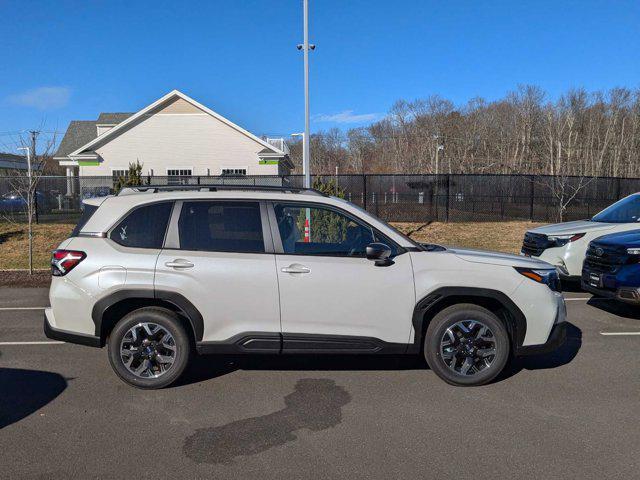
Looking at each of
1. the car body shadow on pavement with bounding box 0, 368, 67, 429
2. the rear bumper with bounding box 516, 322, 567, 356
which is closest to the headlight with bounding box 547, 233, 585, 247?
the rear bumper with bounding box 516, 322, 567, 356

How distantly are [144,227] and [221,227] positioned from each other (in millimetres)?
726

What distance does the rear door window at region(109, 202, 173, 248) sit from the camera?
15.2ft

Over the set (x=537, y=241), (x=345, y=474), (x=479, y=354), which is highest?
(x=537, y=241)

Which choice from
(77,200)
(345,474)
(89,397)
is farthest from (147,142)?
(345,474)

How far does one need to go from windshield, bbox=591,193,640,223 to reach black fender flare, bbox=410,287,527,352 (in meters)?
5.72

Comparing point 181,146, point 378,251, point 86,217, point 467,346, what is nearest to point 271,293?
point 378,251

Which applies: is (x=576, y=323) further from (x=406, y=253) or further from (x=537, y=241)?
(x=406, y=253)

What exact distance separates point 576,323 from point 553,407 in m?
3.35

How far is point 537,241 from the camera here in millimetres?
9297

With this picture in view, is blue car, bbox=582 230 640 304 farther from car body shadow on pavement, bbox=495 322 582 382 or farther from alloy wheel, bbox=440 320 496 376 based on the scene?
alloy wheel, bbox=440 320 496 376

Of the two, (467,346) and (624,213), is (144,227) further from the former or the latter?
(624,213)

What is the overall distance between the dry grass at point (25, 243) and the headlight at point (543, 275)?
1255cm

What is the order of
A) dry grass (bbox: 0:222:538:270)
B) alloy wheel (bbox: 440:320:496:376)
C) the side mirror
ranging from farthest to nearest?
dry grass (bbox: 0:222:538:270) → alloy wheel (bbox: 440:320:496:376) → the side mirror

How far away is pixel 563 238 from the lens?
29.0 feet
